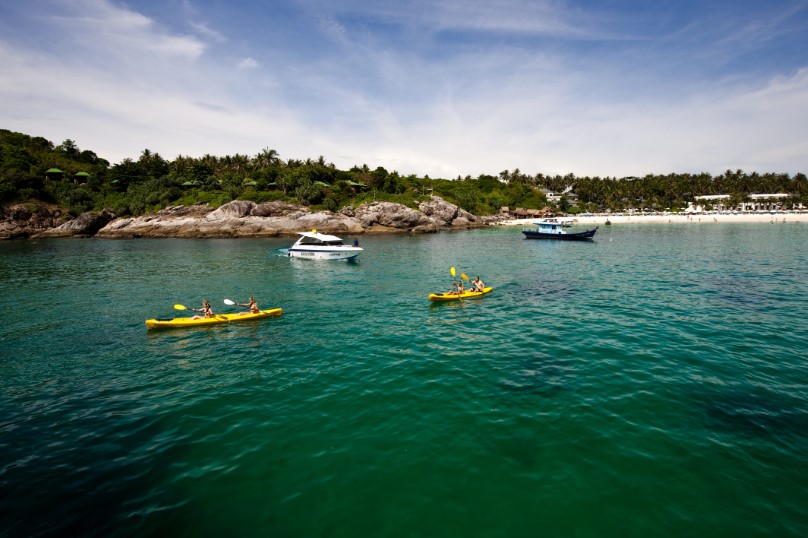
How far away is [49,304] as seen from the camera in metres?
28.7

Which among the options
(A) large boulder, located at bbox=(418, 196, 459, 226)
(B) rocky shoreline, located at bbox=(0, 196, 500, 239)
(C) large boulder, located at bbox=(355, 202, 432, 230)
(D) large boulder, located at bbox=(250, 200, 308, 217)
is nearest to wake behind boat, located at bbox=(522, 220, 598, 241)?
(B) rocky shoreline, located at bbox=(0, 196, 500, 239)

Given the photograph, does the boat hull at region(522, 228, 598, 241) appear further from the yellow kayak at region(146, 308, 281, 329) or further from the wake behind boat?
the yellow kayak at region(146, 308, 281, 329)

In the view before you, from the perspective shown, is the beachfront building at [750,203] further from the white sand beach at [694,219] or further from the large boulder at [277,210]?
the large boulder at [277,210]

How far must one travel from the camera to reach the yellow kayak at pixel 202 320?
22.6 m

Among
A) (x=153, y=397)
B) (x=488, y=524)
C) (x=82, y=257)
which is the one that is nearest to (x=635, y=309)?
(x=488, y=524)

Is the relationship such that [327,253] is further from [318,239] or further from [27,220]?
[27,220]

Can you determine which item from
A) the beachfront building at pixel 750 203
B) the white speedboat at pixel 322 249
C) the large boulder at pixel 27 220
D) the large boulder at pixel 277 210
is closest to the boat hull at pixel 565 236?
the white speedboat at pixel 322 249

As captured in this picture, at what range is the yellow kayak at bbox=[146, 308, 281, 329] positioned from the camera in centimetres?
2258

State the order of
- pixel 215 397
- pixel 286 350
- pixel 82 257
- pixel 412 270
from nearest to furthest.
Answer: pixel 215 397
pixel 286 350
pixel 412 270
pixel 82 257

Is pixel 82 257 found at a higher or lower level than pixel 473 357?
higher

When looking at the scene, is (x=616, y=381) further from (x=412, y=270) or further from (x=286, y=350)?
(x=412, y=270)

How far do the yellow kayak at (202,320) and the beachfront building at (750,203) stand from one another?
167021 mm

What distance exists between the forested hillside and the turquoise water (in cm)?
8104

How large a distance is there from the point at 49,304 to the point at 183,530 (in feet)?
96.6
